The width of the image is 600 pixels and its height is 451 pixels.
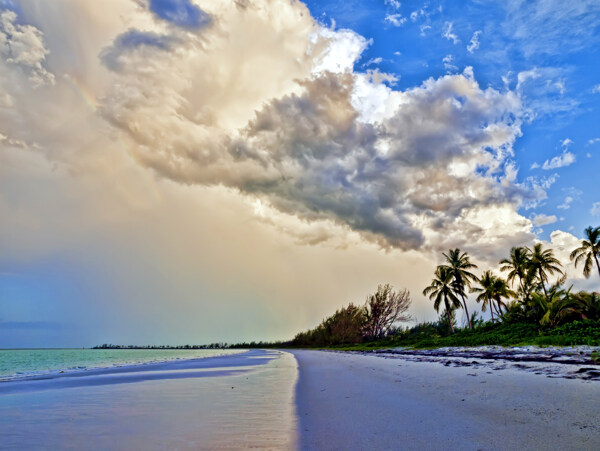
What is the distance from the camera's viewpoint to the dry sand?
3527 mm

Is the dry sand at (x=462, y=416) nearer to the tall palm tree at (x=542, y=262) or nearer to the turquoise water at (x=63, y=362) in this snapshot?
the turquoise water at (x=63, y=362)

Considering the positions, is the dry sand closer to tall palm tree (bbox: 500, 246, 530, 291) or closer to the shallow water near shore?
the shallow water near shore

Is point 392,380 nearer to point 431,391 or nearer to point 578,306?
point 431,391

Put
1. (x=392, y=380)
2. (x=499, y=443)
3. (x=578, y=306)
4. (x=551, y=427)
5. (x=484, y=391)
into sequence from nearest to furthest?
(x=499, y=443)
(x=551, y=427)
(x=484, y=391)
(x=392, y=380)
(x=578, y=306)

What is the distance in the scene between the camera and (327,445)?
375cm

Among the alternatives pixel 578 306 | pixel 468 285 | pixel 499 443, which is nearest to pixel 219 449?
pixel 499 443

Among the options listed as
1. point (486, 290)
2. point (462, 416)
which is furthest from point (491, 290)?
point (462, 416)

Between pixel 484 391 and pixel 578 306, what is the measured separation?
2854 centimetres

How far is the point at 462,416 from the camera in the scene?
465 cm

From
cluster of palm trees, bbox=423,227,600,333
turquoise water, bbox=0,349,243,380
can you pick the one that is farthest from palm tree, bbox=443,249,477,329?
turquoise water, bbox=0,349,243,380

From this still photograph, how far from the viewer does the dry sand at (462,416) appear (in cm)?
353

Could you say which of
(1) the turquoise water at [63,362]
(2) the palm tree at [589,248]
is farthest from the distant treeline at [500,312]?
(1) the turquoise water at [63,362]

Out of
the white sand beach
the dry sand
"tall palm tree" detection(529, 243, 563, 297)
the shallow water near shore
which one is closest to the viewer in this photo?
the dry sand

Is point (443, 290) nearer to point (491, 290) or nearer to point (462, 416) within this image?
point (491, 290)
